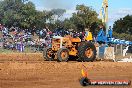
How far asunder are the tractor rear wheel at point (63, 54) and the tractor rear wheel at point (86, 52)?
680mm

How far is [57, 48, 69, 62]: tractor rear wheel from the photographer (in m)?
17.4

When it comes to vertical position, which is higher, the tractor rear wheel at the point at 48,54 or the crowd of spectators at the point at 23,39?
the crowd of spectators at the point at 23,39

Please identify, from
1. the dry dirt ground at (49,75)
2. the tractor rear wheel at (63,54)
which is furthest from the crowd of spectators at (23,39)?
the dry dirt ground at (49,75)

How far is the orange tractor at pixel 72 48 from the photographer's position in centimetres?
1758

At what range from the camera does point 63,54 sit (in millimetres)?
17516

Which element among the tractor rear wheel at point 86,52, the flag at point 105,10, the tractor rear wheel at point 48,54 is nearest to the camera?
the tractor rear wheel at point 86,52

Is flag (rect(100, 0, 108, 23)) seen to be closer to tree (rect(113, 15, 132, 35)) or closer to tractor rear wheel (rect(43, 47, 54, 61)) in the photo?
tractor rear wheel (rect(43, 47, 54, 61))

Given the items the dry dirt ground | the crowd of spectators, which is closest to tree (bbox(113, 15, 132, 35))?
the crowd of spectators

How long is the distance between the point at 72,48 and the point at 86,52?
2.28 ft

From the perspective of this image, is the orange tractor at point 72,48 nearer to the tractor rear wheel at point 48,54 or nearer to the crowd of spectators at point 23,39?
the tractor rear wheel at point 48,54

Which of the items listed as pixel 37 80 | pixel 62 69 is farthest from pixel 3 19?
pixel 37 80

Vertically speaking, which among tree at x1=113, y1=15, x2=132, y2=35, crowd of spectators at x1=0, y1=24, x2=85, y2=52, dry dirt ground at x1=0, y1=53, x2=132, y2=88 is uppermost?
tree at x1=113, y1=15, x2=132, y2=35

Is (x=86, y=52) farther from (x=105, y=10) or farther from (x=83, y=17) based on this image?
(x=83, y=17)

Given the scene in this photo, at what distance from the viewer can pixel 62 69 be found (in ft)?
46.4
